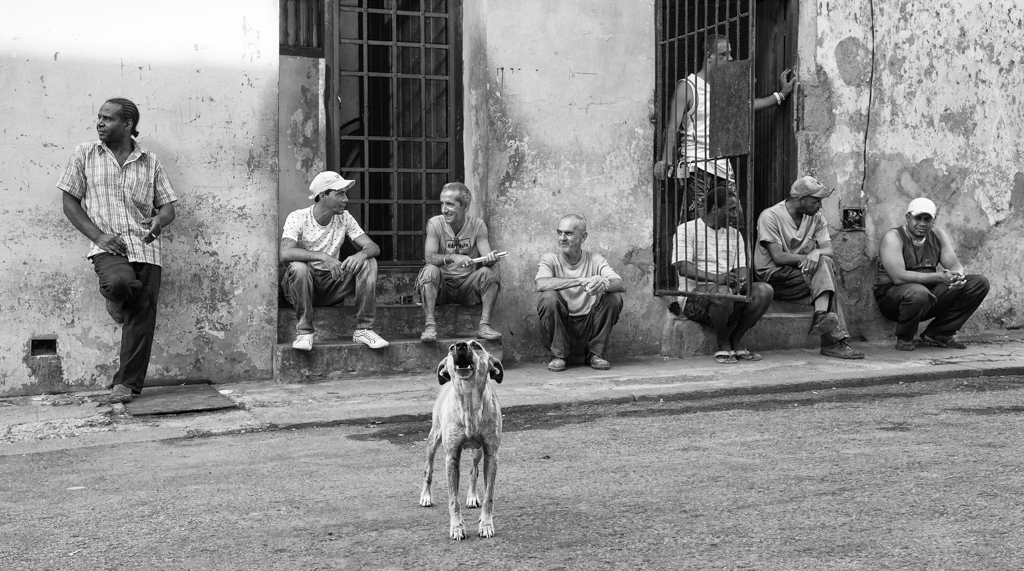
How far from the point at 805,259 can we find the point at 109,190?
17.9ft

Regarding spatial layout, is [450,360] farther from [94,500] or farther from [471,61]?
[471,61]

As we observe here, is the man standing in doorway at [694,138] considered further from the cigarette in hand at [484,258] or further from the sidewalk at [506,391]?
the cigarette in hand at [484,258]

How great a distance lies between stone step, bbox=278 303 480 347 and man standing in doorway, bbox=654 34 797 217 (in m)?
2.04

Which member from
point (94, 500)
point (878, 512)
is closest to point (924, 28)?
point (878, 512)

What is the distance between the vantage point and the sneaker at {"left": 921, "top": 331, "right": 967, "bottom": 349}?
33.1ft

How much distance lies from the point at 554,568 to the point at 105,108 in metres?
5.37

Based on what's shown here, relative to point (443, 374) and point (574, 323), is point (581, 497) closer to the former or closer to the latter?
point (443, 374)

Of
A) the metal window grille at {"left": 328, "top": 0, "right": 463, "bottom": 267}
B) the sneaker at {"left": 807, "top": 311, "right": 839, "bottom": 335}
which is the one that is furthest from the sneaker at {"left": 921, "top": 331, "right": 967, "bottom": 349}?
the metal window grille at {"left": 328, "top": 0, "right": 463, "bottom": 267}

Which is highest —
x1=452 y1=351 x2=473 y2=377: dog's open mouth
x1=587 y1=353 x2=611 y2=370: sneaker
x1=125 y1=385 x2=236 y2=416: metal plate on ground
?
x1=452 y1=351 x2=473 y2=377: dog's open mouth

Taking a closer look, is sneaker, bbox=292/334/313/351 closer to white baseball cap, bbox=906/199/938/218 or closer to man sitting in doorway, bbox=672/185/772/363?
man sitting in doorway, bbox=672/185/772/363

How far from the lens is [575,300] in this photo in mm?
9242

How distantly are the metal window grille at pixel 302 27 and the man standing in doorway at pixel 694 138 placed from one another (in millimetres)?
3176

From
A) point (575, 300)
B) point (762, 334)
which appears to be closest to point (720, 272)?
point (762, 334)

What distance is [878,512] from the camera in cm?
468
